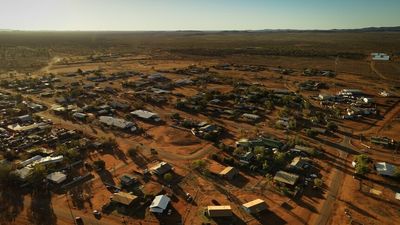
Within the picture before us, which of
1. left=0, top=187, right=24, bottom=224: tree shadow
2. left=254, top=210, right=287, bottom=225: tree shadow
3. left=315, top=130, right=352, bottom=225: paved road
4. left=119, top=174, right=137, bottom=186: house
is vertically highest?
left=119, top=174, right=137, bottom=186: house

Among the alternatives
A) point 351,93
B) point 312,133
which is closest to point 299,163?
point 312,133

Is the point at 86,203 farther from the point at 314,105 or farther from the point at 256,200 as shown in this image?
the point at 314,105

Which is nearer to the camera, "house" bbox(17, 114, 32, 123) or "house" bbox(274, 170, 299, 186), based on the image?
"house" bbox(274, 170, 299, 186)

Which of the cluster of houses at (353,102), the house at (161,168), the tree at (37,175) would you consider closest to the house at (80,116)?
the tree at (37,175)

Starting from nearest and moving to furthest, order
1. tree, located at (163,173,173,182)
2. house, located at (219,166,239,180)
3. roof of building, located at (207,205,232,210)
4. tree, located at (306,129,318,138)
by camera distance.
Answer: roof of building, located at (207,205,232,210), tree, located at (163,173,173,182), house, located at (219,166,239,180), tree, located at (306,129,318,138)

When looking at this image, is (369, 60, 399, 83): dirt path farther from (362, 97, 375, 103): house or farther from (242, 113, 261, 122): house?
(242, 113, 261, 122): house

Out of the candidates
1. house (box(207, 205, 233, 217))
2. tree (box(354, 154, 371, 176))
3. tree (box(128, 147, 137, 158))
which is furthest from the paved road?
tree (box(128, 147, 137, 158))

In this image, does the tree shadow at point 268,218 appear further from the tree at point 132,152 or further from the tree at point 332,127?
the tree at point 332,127
